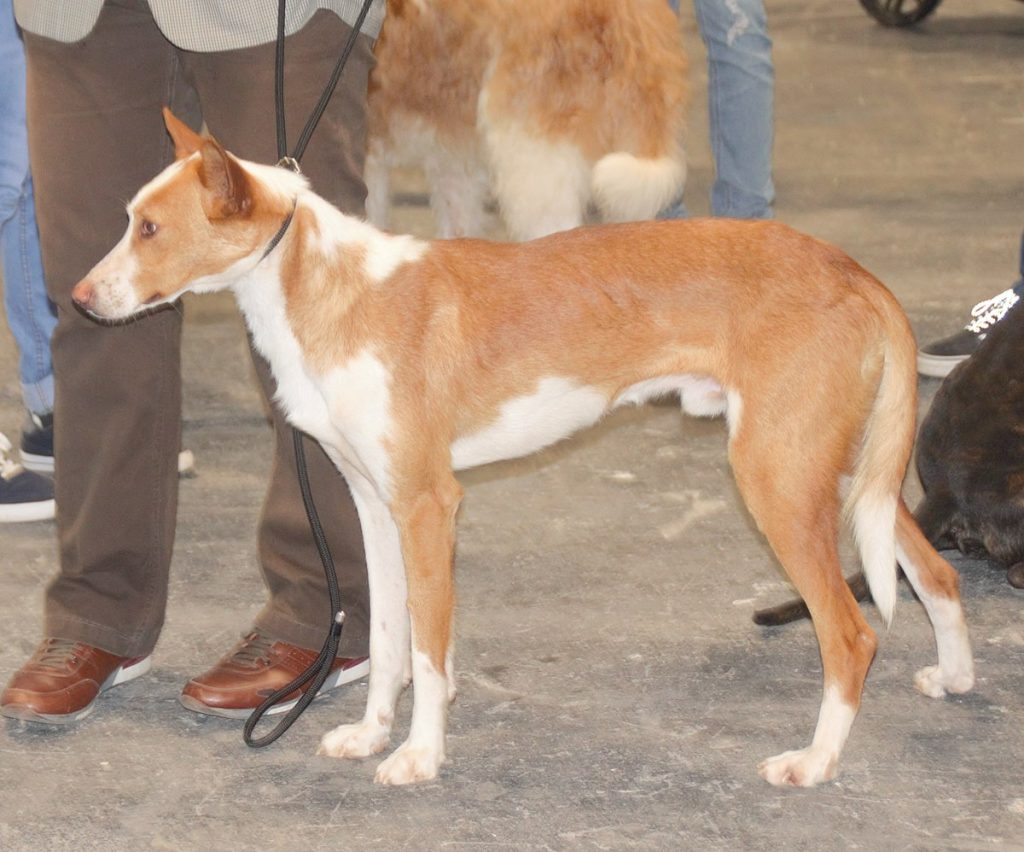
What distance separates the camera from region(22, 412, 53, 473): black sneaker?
4.55m

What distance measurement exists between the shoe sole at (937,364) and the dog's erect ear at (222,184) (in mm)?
2987

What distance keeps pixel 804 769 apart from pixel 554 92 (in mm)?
2347

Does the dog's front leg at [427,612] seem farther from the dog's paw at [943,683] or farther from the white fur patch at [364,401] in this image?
the dog's paw at [943,683]

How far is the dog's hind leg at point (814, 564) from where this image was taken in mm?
2795

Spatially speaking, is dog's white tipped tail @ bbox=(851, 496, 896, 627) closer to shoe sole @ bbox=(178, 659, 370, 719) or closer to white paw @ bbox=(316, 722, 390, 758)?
white paw @ bbox=(316, 722, 390, 758)

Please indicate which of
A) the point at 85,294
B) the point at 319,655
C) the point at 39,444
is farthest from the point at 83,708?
the point at 39,444

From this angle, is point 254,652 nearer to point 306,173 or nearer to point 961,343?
point 306,173

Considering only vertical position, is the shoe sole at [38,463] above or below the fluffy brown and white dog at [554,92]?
below

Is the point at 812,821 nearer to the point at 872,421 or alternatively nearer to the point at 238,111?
the point at 872,421

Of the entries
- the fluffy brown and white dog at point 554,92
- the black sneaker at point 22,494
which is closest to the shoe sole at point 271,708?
the black sneaker at point 22,494

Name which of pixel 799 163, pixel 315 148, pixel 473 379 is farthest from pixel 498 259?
pixel 799 163

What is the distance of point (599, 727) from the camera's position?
309 cm

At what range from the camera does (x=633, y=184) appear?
14.5 feet

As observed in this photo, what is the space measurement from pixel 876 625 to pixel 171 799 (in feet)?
5.48
